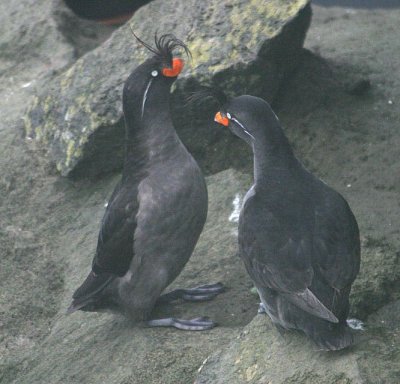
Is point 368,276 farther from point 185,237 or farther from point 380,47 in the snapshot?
point 380,47

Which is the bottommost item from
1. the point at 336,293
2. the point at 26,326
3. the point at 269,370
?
the point at 26,326

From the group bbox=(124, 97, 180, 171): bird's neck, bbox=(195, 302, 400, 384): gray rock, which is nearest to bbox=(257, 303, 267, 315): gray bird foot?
bbox=(195, 302, 400, 384): gray rock

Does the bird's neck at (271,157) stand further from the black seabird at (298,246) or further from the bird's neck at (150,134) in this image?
the bird's neck at (150,134)

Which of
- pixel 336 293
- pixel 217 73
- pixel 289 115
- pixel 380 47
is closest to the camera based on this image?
pixel 336 293

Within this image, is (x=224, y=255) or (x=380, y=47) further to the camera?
(x=380, y=47)

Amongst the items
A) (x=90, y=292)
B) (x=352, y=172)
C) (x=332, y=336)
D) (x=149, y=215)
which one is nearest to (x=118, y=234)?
(x=149, y=215)

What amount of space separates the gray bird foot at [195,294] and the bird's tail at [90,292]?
0.34 m

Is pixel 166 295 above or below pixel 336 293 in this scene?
below

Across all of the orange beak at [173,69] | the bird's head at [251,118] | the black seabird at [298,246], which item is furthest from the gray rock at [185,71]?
the black seabird at [298,246]

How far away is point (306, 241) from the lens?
4.17m

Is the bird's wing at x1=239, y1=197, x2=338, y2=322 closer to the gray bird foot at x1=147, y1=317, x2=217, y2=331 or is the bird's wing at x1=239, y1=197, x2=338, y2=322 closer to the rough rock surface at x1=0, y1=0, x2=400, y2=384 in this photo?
the rough rock surface at x1=0, y1=0, x2=400, y2=384

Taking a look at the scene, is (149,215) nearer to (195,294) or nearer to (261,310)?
(195,294)

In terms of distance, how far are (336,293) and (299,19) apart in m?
2.50

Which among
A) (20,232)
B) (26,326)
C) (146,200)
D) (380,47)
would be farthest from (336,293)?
(380,47)
